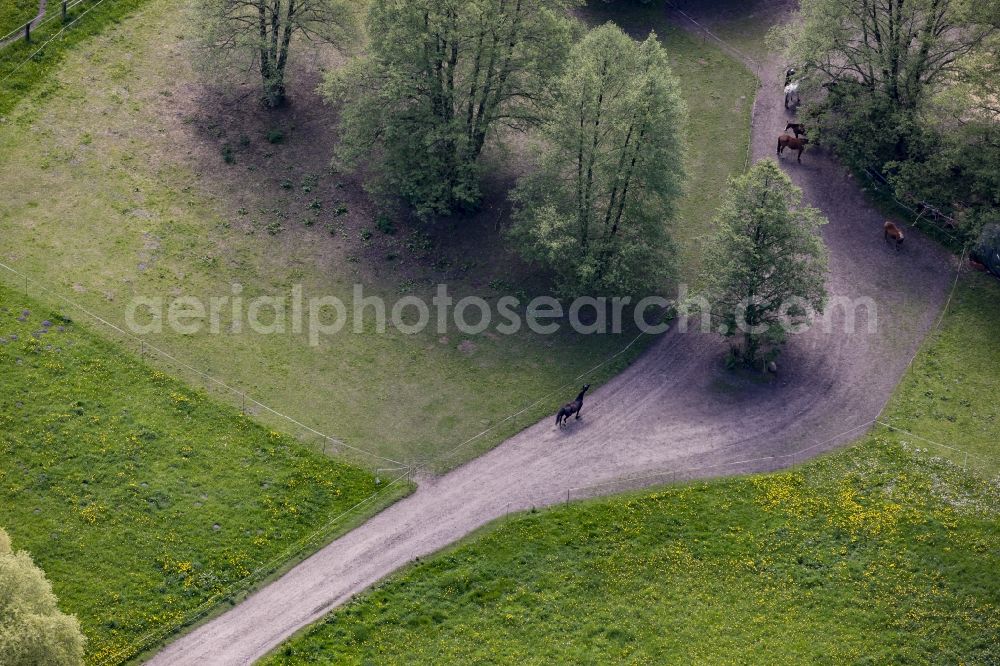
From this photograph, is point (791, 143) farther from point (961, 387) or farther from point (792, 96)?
point (961, 387)

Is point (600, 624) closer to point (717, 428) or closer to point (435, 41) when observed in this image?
point (717, 428)

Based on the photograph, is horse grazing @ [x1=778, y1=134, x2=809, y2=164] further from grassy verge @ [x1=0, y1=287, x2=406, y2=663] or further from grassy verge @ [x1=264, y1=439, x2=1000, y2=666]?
grassy verge @ [x1=0, y1=287, x2=406, y2=663]

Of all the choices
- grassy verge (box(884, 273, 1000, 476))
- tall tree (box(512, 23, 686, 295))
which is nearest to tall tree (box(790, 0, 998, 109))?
tall tree (box(512, 23, 686, 295))

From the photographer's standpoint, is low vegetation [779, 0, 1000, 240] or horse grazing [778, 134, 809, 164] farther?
horse grazing [778, 134, 809, 164]

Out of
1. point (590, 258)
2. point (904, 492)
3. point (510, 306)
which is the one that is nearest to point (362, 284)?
point (510, 306)

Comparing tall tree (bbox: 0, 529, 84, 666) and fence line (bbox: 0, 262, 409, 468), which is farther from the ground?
fence line (bbox: 0, 262, 409, 468)

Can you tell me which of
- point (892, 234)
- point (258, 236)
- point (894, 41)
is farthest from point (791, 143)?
point (258, 236)
